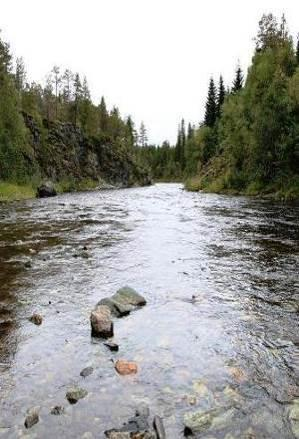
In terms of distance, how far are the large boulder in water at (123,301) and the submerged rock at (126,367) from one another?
7.08 ft

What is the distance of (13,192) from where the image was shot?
48.7 m

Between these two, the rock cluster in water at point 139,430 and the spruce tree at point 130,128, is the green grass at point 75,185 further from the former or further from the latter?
the rock cluster in water at point 139,430

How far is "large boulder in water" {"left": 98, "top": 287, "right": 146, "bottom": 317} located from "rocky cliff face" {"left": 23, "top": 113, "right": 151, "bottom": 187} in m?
65.7

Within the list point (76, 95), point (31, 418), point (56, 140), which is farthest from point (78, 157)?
point (31, 418)

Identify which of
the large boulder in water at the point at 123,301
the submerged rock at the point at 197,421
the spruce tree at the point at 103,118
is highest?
the spruce tree at the point at 103,118

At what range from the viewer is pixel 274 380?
6.35 m

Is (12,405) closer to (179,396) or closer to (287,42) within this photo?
(179,396)

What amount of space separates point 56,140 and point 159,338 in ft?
291

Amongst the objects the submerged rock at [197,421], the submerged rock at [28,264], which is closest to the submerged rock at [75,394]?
the submerged rock at [197,421]

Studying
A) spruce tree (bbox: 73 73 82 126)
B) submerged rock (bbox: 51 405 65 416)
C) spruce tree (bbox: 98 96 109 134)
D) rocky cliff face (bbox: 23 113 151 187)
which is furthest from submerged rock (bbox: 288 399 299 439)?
spruce tree (bbox: 98 96 109 134)

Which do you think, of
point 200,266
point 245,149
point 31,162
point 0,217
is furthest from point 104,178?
point 200,266

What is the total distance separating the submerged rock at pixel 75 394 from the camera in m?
5.80

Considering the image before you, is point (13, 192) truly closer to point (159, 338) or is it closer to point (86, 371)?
point (159, 338)

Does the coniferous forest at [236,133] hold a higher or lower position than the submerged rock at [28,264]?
higher
